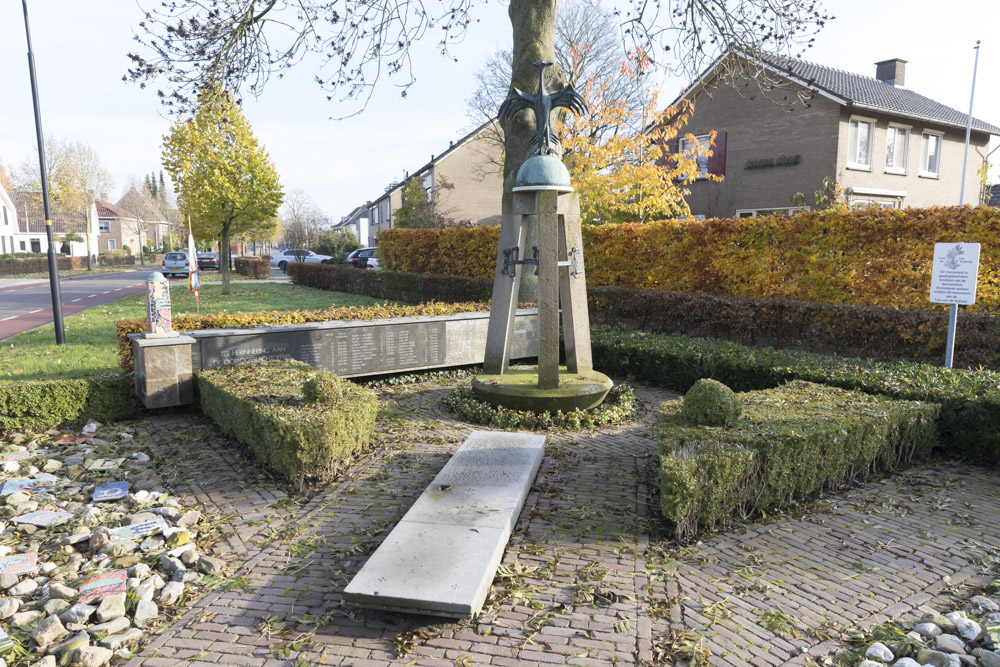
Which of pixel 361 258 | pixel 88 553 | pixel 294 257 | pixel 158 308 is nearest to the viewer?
pixel 88 553

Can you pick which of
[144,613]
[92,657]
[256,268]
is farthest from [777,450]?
[256,268]

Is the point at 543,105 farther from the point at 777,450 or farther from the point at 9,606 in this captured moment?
the point at 9,606

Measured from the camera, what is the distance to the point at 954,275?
7.99 meters

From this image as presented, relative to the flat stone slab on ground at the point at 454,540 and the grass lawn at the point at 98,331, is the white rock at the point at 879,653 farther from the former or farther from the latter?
the grass lawn at the point at 98,331

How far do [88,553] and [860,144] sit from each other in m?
25.6

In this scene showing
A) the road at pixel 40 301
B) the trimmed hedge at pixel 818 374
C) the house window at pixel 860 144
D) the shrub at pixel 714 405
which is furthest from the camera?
the house window at pixel 860 144

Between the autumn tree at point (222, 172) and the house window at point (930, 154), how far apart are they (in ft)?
83.2

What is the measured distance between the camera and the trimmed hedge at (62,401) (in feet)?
22.9

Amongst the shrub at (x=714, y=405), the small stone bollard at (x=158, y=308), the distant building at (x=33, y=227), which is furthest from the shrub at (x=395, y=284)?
the distant building at (x=33, y=227)

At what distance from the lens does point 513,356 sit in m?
10.7

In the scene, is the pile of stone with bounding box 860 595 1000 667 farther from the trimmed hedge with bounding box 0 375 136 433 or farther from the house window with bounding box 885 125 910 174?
the house window with bounding box 885 125 910 174

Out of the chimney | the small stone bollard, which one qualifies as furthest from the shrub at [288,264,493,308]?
the chimney

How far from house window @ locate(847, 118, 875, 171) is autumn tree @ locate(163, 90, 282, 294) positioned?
21355mm

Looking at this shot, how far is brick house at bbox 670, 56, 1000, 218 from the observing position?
22.1 metres
